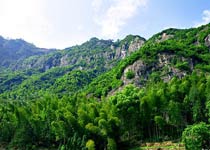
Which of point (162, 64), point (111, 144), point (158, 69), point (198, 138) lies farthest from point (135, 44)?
point (198, 138)

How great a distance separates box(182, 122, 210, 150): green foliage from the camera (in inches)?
1559

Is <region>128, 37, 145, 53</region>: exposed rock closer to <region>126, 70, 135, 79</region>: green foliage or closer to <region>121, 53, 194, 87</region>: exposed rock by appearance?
<region>121, 53, 194, 87</region>: exposed rock

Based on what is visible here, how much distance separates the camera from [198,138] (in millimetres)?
39656

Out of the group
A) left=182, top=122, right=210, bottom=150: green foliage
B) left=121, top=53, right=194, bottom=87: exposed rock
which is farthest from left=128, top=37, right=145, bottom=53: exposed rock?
left=182, top=122, right=210, bottom=150: green foliage

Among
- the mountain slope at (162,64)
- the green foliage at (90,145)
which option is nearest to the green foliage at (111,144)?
→ the green foliage at (90,145)

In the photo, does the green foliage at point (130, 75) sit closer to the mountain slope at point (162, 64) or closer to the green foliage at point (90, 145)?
the mountain slope at point (162, 64)

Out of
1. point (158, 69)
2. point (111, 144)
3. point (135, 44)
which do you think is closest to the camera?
point (111, 144)

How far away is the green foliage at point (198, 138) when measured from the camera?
39.6m

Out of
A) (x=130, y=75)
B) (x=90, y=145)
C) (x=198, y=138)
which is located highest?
(x=130, y=75)

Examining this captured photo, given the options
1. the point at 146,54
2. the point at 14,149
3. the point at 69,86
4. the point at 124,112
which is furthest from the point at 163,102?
the point at 69,86

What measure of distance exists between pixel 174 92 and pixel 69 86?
10012 cm

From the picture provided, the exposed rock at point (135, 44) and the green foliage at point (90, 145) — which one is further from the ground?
the exposed rock at point (135, 44)

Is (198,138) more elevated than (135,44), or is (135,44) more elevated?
(135,44)

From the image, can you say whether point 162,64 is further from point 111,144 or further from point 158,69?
point 111,144
